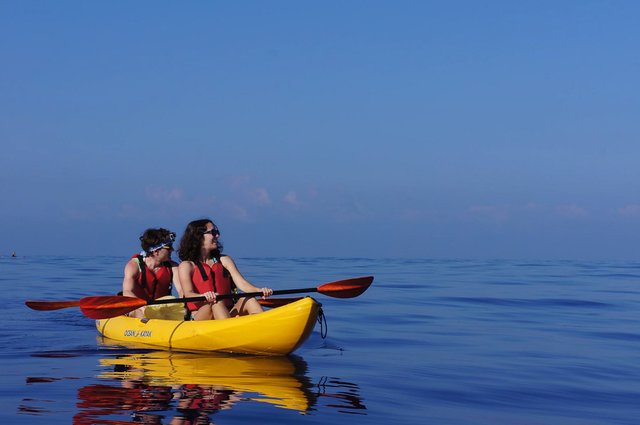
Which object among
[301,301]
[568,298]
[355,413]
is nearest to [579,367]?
[301,301]

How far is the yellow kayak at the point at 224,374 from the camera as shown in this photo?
264 inches

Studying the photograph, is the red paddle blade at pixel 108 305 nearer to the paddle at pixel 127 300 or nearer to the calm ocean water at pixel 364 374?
the paddle at pixel 127 300

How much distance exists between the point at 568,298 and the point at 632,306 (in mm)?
1920

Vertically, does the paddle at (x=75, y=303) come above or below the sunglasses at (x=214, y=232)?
below


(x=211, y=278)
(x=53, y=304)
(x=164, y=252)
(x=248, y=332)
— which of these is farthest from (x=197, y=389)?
(x=53, y=304)

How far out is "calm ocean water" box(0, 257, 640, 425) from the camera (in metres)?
6.08

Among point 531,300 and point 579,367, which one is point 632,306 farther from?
point 579,367

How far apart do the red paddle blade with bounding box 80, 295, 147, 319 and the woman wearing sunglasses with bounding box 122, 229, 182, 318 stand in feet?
1.66

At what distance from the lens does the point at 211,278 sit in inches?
387

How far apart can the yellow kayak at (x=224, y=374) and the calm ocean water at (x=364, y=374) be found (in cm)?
2

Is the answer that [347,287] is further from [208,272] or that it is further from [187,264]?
[187,264]

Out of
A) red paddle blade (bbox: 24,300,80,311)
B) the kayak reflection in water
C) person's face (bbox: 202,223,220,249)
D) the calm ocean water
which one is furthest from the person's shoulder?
red paddle blade (bbox: 24,300,80,311)

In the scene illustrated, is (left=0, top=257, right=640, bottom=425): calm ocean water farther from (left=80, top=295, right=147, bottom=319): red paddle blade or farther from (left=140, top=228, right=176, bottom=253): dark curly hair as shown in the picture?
(left=140, top=228, right=176, bottom=253): dark curly hair

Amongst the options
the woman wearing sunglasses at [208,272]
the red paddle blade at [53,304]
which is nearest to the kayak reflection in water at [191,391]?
the woman wearing sunglasses at [208,272]
